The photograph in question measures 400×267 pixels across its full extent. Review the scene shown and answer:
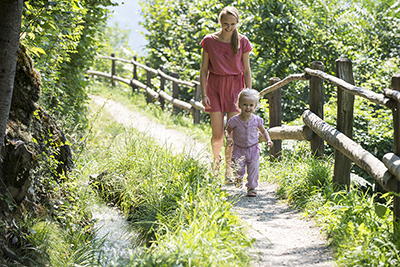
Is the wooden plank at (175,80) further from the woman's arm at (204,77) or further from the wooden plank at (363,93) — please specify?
the wooden plank at (363,93)

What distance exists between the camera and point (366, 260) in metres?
2.77

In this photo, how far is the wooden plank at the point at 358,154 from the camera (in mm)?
2986

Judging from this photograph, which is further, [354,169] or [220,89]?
[354,169]

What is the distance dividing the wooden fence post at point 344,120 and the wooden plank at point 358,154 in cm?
10

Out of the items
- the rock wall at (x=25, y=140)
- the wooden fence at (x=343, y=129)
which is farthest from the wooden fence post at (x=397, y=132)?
the rock wall at (x=25, y=140)

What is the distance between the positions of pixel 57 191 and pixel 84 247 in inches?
29.4

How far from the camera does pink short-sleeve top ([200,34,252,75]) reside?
16.3 feet

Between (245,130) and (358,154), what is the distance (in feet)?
4.73

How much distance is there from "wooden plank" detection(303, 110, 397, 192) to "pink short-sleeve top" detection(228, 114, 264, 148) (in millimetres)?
645

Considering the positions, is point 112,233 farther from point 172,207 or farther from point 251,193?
point 251,193

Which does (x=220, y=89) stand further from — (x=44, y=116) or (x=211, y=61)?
(x=44, y=116)

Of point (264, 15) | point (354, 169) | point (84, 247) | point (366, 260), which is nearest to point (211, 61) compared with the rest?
point (84, 247)

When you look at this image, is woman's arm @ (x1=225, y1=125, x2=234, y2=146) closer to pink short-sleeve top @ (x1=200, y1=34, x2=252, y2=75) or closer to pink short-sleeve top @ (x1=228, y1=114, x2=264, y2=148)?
pink short-sleeve top @ (x1=228, y1=114, x2=264, y2=148)

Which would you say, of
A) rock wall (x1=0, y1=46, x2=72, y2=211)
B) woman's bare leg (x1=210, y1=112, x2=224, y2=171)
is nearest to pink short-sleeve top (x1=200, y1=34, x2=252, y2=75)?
woman's bare leg (x1=210, y1=112, x2=224, y2=171)
